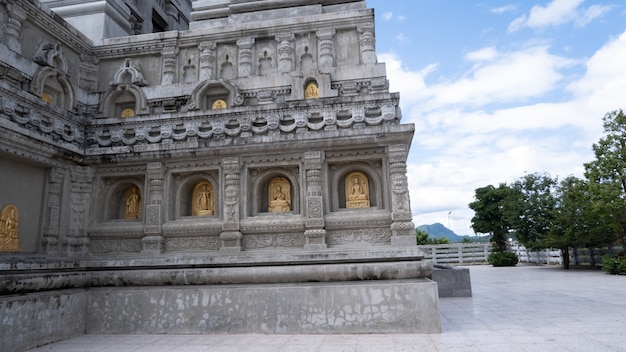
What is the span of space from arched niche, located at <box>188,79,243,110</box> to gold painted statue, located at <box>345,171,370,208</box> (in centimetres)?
375

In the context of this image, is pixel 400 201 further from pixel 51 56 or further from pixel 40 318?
pixel 51 56

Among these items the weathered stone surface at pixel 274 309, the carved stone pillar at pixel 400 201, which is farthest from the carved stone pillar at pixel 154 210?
the carved stone pillar at pixel 400 201

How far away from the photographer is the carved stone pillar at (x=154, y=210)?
32.8ft

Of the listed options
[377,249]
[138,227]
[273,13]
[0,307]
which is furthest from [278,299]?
[273,13]

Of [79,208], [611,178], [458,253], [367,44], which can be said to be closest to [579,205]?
[611,178]

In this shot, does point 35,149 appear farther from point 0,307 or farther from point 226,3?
point 226,3

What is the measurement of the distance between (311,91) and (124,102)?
17.9 feet

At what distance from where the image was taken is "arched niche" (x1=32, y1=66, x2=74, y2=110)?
33.8ft

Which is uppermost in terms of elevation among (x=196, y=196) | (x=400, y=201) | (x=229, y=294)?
(x=196, y=196)

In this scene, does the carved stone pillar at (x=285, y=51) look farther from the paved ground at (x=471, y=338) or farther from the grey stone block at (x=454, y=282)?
the grey stone block at (x=454, y=282)

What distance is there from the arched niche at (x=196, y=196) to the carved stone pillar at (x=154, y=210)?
45 centimetres

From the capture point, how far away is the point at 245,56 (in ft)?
39.8

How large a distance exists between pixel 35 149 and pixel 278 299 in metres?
6.25

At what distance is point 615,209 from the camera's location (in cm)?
1991
